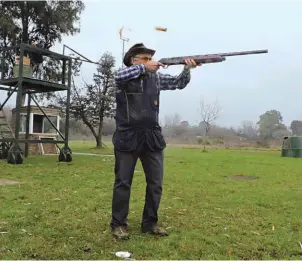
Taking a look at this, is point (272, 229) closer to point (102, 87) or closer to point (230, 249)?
point (230, 249)

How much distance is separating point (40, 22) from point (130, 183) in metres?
17.4

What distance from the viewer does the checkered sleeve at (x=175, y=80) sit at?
4.03 metres

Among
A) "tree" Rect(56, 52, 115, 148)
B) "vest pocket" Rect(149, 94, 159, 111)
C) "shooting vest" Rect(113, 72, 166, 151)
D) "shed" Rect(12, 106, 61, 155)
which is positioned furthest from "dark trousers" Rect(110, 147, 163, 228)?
"tree" Rect(56, 52, 115, 148)

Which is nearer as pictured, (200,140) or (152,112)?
(152,112)

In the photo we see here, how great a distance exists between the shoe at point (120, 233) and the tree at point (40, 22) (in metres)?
16.3

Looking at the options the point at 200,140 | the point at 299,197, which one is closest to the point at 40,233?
the point at 299,197

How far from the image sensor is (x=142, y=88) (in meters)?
3.70

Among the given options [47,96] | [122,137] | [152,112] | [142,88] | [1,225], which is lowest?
[1,225]

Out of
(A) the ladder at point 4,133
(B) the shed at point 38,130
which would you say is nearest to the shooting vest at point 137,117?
(A) the ladder at point 4,133

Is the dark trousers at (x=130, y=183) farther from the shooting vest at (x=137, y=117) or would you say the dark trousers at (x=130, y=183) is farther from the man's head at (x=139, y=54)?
the man's head at (x=139, y=54)

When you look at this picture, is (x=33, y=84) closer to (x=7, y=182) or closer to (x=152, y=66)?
(x=7, y=182)

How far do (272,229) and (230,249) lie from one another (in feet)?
3.26

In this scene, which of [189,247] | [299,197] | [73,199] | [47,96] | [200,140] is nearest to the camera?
[189,247]

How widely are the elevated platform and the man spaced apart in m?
8.78
